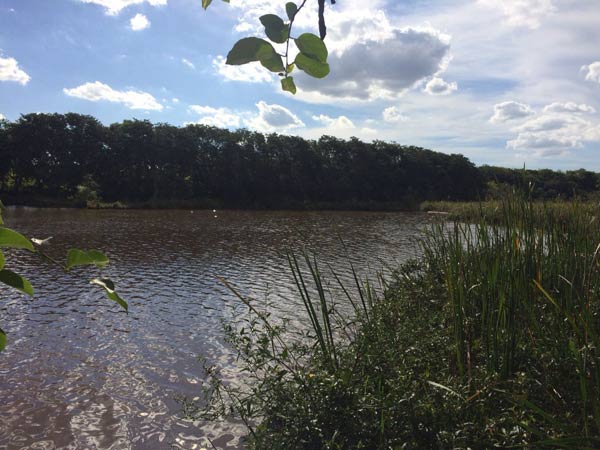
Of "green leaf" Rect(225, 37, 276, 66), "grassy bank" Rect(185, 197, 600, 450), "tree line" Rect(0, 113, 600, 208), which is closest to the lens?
"green leaf" Rect(225, 37, 276, 66)

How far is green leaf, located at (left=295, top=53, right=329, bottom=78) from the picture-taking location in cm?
84

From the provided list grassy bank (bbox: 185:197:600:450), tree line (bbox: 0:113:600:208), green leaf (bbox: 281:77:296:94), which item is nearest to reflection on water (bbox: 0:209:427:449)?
green leaf (bbox: 281:77:296:94)

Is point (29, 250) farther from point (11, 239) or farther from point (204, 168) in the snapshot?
point (204, 168)

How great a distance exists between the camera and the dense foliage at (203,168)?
51.2m

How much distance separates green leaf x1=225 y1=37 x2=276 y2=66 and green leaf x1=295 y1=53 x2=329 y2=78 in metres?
0.05

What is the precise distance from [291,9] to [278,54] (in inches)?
4.1

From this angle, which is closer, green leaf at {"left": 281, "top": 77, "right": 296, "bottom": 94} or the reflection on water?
green leaf at {"left": 281, "top": 77, "right": 296, "bottom": 94}

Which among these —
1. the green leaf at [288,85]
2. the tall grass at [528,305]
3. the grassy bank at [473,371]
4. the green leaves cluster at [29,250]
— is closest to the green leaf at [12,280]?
the green leaves cluster at [29,250]

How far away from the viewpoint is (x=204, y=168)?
56875 mm

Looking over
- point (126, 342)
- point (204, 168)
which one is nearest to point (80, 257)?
point (126, 342)

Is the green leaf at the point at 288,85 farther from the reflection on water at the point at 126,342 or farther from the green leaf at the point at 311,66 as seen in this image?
the reflection on water at the point at 126,342

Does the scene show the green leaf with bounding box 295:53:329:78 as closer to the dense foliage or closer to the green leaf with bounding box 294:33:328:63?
the green leaf with bounding box 294:33:328:63

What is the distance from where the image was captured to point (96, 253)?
750 millimetres

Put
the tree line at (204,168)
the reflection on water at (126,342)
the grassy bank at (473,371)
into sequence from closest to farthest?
the grassy bank at (473,371), the reflection on water at (126,342), the tree line at (204,168)
